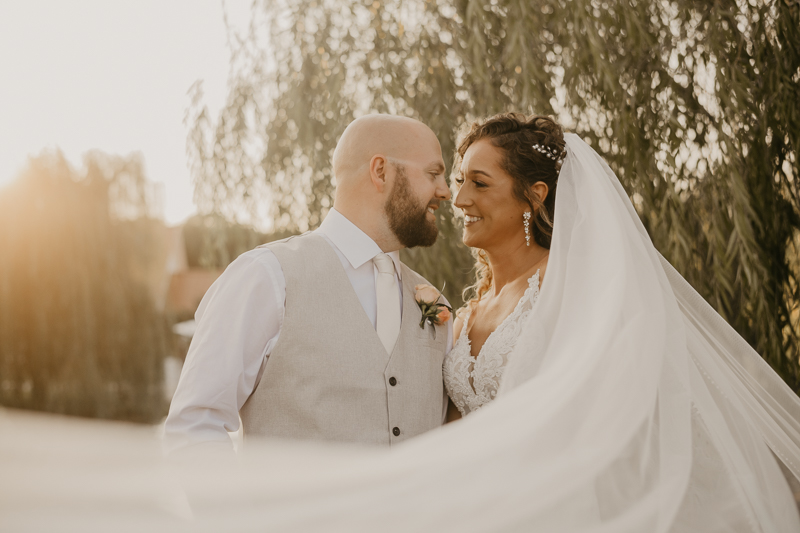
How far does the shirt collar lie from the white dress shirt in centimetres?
22

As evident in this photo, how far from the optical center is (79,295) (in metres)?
8.38

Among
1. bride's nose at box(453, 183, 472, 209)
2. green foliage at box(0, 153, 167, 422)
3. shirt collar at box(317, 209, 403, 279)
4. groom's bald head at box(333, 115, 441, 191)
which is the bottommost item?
green foliage at box(0, 153, 167, 422)

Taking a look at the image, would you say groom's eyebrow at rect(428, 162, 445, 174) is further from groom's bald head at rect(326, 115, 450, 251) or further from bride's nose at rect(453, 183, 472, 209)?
bride's nose at rect(453, 183, 472, 209)

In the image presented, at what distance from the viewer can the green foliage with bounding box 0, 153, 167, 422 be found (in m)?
8.27

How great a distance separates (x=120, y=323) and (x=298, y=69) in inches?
237

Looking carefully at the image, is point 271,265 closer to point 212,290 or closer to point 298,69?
point 212,290

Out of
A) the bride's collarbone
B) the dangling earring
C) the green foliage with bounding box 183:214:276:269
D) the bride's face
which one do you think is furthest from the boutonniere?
the green foliage with bounding box 183:214:276:269

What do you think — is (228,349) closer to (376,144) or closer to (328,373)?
(328,373)

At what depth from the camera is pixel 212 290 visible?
1.76 metres

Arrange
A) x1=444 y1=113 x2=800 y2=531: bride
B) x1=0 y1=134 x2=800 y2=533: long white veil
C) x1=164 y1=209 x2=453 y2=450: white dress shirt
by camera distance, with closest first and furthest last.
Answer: x1=0 y1=134 x2=800 y2=533: long white veil
x1=444 y1=113 x2=800 y2=531: bride
x1=164 y1=209 x2=453 y2=450: white dress shirt

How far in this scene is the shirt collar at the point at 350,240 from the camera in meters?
1.88

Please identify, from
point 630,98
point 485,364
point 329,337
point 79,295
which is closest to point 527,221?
point 485,364

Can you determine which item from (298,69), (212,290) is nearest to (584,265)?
(212,290)

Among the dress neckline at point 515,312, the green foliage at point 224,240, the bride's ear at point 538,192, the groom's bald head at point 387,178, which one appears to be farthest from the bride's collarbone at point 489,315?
the green foliage at point 224,240
